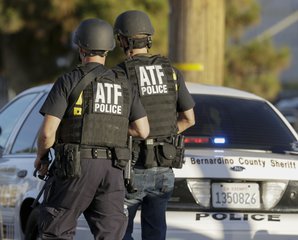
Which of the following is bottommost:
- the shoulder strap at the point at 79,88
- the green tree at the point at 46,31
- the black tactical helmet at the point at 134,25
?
the shoulder strap at the point at 79,88

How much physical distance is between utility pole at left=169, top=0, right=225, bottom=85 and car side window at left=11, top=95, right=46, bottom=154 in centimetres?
453

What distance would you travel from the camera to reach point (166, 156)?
520 centimetres

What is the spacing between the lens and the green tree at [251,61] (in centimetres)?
2259

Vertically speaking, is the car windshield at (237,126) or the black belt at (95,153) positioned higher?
the car windshield at (237,126)

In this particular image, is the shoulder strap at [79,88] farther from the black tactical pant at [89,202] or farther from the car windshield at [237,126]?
the car windshield at [237,126]

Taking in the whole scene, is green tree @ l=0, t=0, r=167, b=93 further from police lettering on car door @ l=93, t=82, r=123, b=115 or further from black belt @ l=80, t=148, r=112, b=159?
black belt @ l=80, t=148, r=112, b=159

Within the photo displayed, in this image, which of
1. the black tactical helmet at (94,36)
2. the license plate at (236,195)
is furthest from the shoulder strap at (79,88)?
the license plate at (236,195)

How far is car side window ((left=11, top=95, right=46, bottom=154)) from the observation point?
6.41 metres

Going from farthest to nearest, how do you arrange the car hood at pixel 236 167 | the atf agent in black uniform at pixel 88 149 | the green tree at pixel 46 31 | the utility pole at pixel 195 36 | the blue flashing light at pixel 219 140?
the green tree at pixel 46 31, the utility pole at pixel 195 36, the blue flashing light at pixel 219 140, the car hood at pixel 236 167, the atf agent in black uniform at pixel 88 149

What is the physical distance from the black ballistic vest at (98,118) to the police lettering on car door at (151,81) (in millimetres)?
361

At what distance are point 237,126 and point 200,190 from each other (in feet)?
3.00

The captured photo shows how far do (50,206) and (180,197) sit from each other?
1048mm

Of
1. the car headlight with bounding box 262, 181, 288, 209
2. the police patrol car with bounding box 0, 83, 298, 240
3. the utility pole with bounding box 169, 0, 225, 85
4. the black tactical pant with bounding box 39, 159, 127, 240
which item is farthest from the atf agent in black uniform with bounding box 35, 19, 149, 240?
the utility pole with bounding box 169, 0, 225, 85

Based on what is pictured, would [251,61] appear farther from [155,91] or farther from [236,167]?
[155,91]
